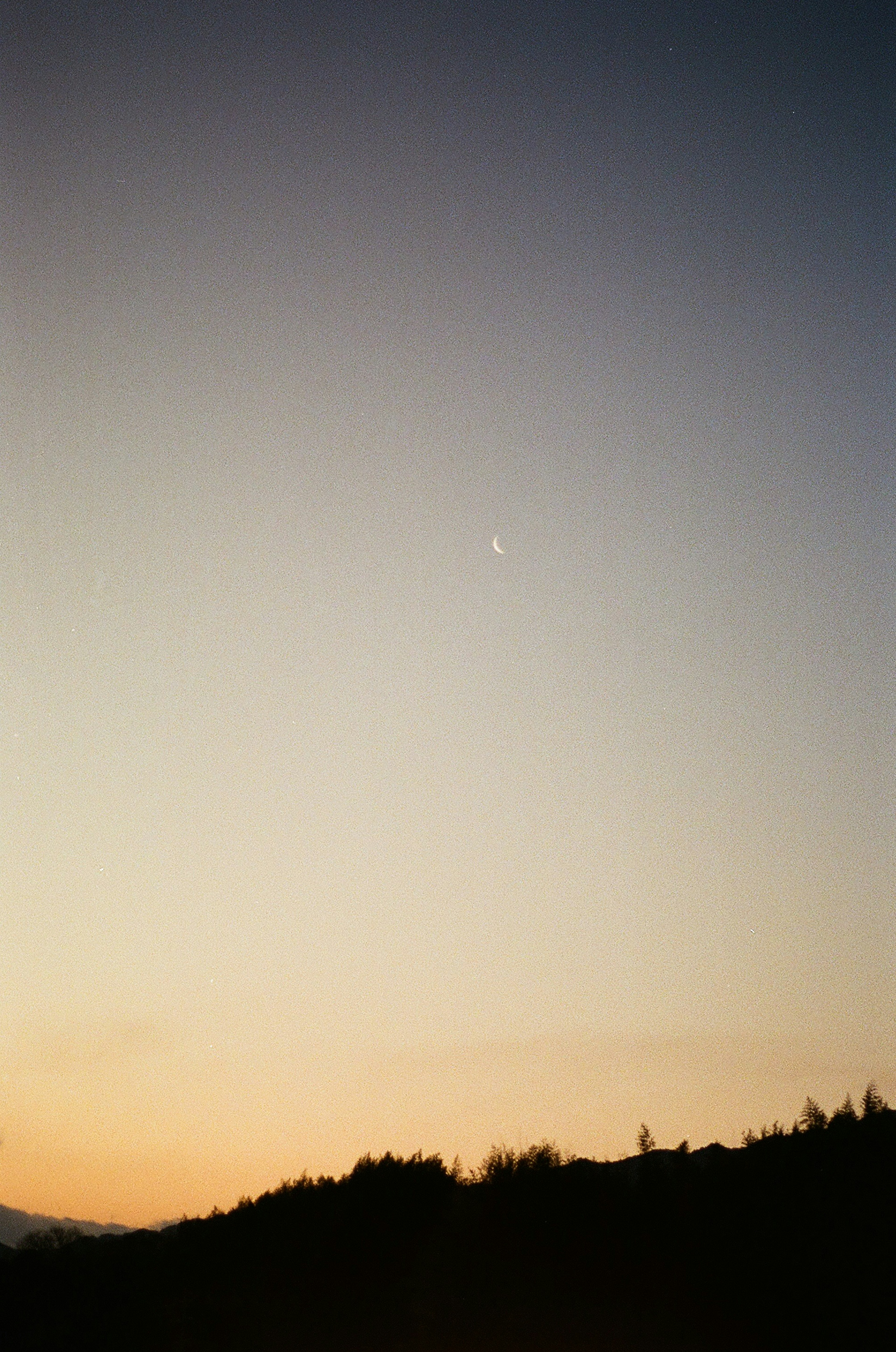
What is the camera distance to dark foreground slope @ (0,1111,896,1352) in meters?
24.8

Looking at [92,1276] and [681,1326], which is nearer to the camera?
[681,1326]

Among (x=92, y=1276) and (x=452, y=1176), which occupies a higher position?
(x=452, y=1176)

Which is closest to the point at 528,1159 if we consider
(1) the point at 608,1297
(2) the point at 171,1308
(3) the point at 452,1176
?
(3) the point at 452,1176

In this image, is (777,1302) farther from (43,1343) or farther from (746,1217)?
(43,1343)

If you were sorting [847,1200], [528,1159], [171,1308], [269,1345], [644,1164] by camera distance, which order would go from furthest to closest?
[528,1159]
[644,1164]
[171,1308]
[269,1345]
[847,1200]

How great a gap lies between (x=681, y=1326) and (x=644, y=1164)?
7800 mm

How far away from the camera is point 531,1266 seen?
28703mm

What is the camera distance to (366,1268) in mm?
31234

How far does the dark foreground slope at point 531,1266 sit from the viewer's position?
2475cm

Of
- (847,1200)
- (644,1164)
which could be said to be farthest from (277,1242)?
(847,1200)

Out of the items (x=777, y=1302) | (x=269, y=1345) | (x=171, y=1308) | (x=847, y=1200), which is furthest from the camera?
(x=171, y=1308)

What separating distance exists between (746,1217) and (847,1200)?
2.37 m

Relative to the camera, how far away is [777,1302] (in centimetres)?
2433

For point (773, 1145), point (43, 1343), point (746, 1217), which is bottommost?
point (43, 1343)
